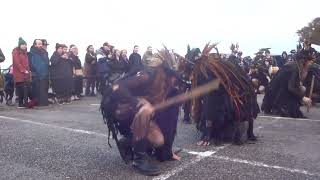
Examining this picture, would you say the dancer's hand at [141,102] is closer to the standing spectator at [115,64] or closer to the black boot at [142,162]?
the black boot at [142,162]

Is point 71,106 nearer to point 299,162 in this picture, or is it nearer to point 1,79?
point 1,79

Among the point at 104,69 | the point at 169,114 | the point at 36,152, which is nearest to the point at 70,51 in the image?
the point at 104,69

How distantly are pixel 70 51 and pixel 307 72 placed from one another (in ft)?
23.0

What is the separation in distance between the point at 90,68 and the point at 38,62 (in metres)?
2.88

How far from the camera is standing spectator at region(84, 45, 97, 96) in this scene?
1463cm

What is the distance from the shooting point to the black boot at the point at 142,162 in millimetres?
5230

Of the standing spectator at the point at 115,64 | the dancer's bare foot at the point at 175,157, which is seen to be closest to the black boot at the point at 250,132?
the dancer's bare foot at the point at 175,157

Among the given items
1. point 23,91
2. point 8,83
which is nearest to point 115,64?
point 8,83

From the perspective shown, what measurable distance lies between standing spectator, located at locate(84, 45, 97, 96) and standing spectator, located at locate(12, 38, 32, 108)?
10.2 ft

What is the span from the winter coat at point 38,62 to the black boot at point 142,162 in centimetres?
738

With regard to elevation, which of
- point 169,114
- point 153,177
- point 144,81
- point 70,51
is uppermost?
point 70,51

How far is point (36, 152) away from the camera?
6.42 m

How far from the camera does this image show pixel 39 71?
12.1m

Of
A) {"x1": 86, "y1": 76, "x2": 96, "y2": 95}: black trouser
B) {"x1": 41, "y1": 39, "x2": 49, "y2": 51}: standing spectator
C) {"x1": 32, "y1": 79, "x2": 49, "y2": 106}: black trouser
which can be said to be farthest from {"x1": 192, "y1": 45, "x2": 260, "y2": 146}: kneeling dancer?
{"x1": 86, "y1": 76, "x2": 96, "y2": 95}: black trouser
